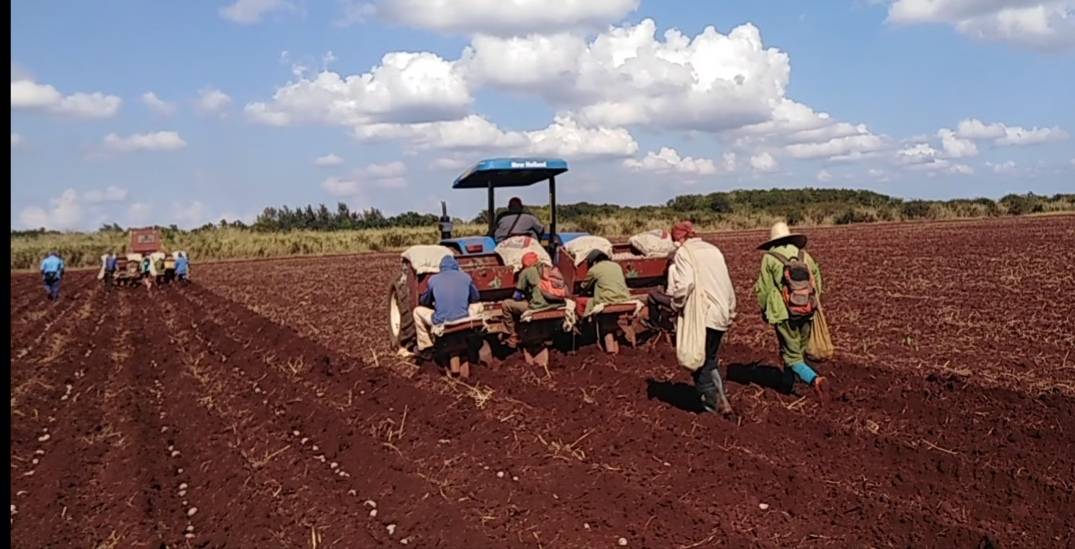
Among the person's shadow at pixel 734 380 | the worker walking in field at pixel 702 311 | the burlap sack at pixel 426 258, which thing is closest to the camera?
the worker walking in field at pixel 702 311

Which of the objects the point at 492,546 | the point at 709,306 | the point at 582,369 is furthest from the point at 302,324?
the point at 492,546

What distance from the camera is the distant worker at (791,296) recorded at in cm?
730

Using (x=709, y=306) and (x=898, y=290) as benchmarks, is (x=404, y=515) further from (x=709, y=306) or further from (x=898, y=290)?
(x=898, y=290)

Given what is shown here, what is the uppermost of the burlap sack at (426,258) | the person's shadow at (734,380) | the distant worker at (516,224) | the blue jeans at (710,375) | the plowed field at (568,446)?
the distant worker at (516,224)

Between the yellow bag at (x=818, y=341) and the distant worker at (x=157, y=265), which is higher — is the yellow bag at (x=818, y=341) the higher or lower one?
the lower one

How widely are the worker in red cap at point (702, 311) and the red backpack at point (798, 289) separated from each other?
0.52m

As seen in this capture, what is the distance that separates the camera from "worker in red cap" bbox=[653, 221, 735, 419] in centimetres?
693

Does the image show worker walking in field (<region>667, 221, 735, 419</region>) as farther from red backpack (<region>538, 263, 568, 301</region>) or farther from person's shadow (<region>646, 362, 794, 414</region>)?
red backpack (<region>538, 263, 568, 301</region>)

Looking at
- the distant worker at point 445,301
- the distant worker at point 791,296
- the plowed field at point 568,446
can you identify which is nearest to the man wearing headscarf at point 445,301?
the distant worker at point 445,301

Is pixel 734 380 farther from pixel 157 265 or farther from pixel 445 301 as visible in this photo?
pixel 157 265

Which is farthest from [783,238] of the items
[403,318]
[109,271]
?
[109,271]

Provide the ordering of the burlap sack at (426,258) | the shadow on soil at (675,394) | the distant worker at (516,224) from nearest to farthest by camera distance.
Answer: the shadow on soil at (675,394) < the burlap sack at (426,258) < the distant worker at (516,224)

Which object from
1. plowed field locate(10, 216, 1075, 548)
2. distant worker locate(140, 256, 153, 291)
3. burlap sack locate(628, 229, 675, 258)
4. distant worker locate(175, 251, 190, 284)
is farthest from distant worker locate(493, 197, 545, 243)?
distant worker locate(175, 251, 190, 284)

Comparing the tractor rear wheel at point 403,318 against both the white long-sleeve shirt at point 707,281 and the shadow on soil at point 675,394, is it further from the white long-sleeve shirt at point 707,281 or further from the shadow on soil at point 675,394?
the white long-sleeve shirt at point 707,281
